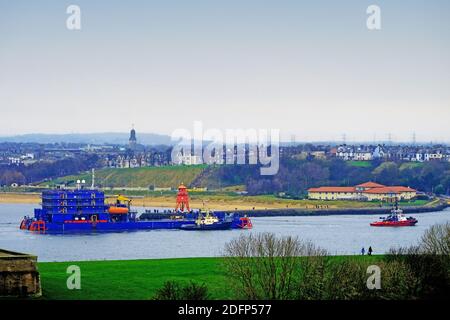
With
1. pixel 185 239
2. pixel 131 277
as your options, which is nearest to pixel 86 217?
pixel 185 239

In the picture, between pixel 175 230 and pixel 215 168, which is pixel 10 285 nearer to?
pixel 175 230

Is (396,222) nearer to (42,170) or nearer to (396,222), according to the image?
(396,222)

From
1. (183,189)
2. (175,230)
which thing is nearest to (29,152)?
(183,189)

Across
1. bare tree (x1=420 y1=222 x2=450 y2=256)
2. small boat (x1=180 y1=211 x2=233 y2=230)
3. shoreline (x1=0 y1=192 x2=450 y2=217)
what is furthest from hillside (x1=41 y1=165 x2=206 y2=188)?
bare tree (x1=420 y1=222 x2=450 y2=256)

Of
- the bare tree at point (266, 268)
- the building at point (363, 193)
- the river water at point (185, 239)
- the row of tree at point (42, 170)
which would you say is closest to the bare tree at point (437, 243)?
the bare tree at point (266, 268)

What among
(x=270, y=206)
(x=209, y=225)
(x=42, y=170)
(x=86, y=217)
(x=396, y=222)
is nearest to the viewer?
(x=209, y=225)
